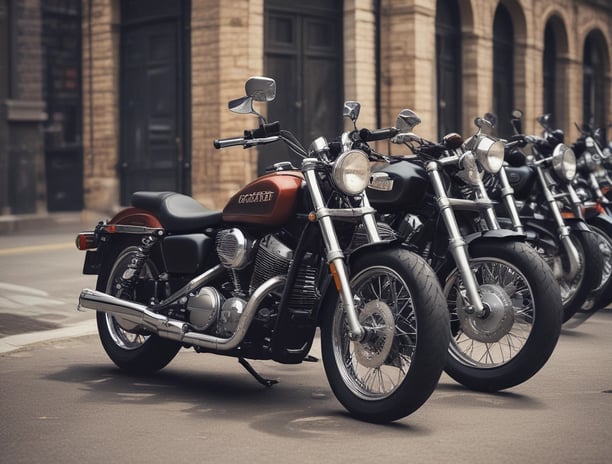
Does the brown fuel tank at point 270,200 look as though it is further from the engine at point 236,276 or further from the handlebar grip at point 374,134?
the handlebar grip at point 374,134

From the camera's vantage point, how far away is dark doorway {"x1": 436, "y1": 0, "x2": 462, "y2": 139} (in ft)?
74.2

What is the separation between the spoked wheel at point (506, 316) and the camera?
573 centimetres

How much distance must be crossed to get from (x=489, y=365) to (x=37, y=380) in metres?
2.57

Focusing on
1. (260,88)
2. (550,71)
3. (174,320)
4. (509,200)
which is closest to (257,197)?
(260,88)

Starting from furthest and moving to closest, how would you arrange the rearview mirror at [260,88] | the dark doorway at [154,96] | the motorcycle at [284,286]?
1. the dark doorway at [154,96]
2. the rearview mirror at [260,88]
3. the motorcycle at [284,286]

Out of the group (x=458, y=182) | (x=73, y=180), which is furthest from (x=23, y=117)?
(x=458, y=182)

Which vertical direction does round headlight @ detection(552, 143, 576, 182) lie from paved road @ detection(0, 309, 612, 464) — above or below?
above

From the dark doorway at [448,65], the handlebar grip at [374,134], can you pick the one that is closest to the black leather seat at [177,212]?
the handlebar grip at [374,134]

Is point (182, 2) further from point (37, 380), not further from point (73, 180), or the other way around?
point (37, 380)

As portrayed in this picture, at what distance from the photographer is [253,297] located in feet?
18.1

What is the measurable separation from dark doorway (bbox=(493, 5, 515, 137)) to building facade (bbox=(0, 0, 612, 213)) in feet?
8.59

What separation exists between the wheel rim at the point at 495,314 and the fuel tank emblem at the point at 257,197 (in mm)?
1101

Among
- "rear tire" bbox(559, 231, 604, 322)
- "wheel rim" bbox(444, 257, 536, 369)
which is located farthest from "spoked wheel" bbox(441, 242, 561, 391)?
"rear tire" bbox(559, 231, 604, 322)

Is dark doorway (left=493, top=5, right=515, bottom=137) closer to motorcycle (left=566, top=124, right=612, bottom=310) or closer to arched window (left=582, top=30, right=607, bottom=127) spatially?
arched window (left=582, top=30, right=607, bottom=127)
